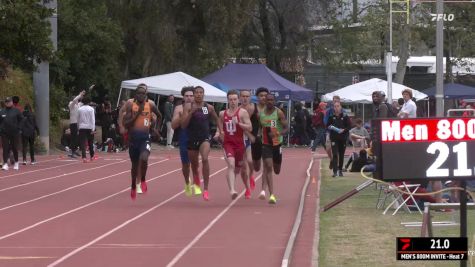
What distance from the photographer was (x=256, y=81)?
4119 centimetres

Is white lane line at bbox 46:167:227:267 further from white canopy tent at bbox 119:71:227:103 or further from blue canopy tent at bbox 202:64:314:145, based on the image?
blue canopy tent at bbox 202:64:314:145

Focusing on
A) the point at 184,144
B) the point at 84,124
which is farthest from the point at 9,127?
the point at 184,144

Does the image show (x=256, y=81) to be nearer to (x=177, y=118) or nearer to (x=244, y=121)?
(x=177, y=118)

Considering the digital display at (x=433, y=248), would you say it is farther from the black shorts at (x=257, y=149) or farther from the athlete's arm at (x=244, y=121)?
the black shorts at (x=257, y=149)

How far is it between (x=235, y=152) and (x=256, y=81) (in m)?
23.3

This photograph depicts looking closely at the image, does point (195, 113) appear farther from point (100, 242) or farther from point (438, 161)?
point (438, 161)

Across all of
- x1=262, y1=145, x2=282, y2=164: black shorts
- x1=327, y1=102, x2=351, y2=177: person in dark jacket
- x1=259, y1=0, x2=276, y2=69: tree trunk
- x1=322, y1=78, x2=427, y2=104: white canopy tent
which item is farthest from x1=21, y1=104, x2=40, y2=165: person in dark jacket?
x1=259, y1=0, x2=276, y2=69: tree trunk

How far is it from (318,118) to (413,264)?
19.0m

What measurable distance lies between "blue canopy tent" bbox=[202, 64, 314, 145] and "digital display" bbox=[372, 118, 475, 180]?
3162 centimetres

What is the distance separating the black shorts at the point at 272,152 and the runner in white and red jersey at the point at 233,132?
0.37 meters

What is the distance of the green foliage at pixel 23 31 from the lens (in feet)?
77.7

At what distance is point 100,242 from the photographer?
13.1 meters

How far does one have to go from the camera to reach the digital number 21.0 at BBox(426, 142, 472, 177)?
→ 8789mm

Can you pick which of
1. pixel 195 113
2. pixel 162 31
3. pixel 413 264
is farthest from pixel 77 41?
pixel 413 264
